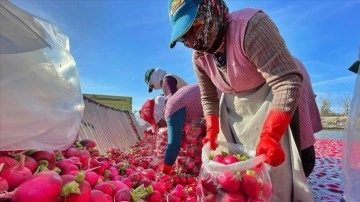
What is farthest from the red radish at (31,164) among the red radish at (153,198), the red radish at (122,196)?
the red radish at (153,198)

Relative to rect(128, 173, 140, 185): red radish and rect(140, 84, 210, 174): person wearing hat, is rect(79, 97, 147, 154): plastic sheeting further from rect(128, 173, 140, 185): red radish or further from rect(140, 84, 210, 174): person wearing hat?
rect(128, 173, 140, 185): red radish

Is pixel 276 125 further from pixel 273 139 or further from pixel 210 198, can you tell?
pixel 210 198

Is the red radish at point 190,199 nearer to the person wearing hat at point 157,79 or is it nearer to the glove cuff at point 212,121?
the glove cuff at point 212,121

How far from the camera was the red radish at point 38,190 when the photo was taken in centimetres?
75

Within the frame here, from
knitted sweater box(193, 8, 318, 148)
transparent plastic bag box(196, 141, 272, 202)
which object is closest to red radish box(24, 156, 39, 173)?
transparent plastic bag box(196, 141, 272, 202)

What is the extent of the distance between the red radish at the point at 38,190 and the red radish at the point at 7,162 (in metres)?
0.08

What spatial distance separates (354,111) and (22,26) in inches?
59.8

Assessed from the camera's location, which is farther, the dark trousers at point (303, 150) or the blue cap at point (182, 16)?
the dark trousers at point (303, 150)

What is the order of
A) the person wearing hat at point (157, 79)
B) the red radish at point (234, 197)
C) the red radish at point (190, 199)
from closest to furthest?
the red radish at point (234, 197)
the red radish at point (190, 199)
the person wearing hat at point (157, 79)

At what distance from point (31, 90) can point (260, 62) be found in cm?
99

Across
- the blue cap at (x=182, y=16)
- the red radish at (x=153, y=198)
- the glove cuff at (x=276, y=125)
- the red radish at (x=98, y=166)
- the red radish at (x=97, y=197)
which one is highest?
the blue cap at (x=182, y=16)

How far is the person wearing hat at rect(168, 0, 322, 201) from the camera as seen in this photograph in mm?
1331

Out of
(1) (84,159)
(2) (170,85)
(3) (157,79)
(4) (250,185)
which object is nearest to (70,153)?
(1) (84,159)

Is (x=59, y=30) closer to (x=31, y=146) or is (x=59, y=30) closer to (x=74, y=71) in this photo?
(x=74, y=71)
